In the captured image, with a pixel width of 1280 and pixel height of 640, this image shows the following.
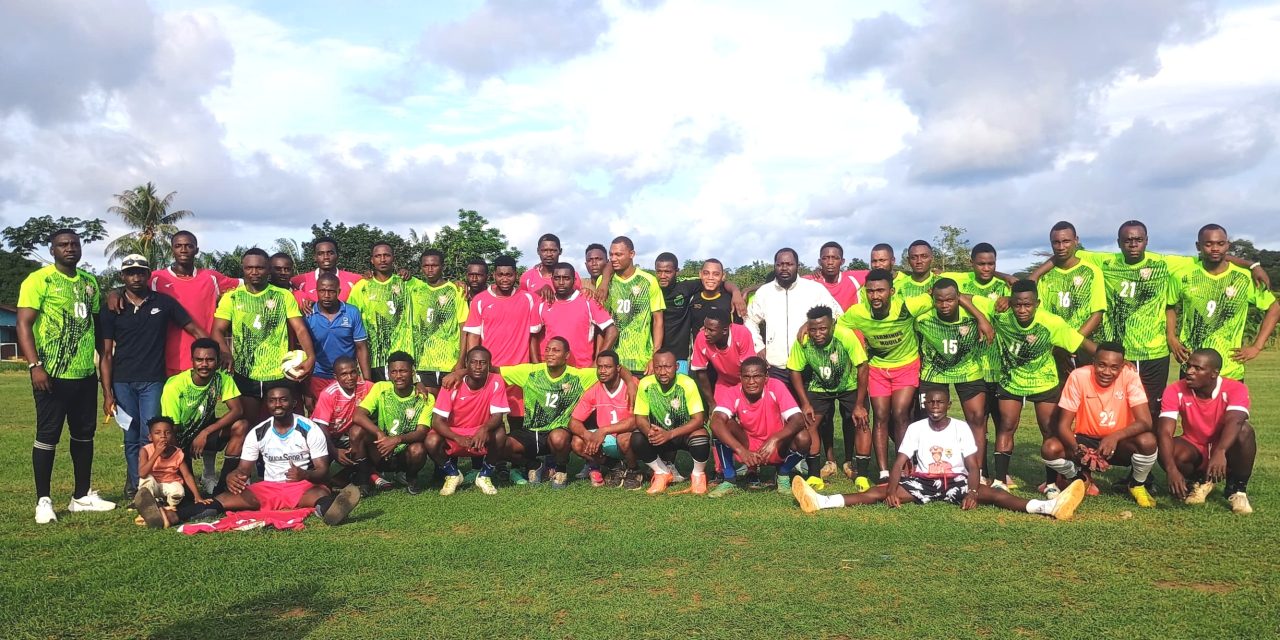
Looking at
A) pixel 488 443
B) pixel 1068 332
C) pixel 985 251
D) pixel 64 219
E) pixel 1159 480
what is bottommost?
pixel 1159 480

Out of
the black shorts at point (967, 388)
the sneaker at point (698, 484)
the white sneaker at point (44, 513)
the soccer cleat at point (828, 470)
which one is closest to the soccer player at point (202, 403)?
the white sneaker at point (44, 513)

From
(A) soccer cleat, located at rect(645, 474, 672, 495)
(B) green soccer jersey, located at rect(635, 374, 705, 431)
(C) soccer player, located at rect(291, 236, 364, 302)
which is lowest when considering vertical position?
(A) soccer cleat, located at rect(645, 474, 672, 495)

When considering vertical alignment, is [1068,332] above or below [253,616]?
above

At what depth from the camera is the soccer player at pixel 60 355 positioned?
7148 mm

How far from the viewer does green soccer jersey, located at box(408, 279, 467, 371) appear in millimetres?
9297

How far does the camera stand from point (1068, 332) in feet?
25.8

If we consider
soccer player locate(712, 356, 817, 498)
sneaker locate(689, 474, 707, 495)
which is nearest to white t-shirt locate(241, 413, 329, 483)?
sneaker locate(689, 474, 707, 495)

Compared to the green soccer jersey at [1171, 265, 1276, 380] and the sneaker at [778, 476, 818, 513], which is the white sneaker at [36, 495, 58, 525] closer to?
the sneaker at [778, 476, 818, 513]

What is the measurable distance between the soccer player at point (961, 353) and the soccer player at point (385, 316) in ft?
17.4

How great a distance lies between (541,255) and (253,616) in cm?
587

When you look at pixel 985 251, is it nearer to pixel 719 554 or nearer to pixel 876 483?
pixel 876 483

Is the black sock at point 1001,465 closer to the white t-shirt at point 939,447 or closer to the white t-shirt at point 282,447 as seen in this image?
the white t-shirt at point 939,447

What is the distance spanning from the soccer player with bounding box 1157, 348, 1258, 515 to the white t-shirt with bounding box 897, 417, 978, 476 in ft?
5.39

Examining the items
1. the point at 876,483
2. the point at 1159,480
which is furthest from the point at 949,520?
the point at 1159,480
